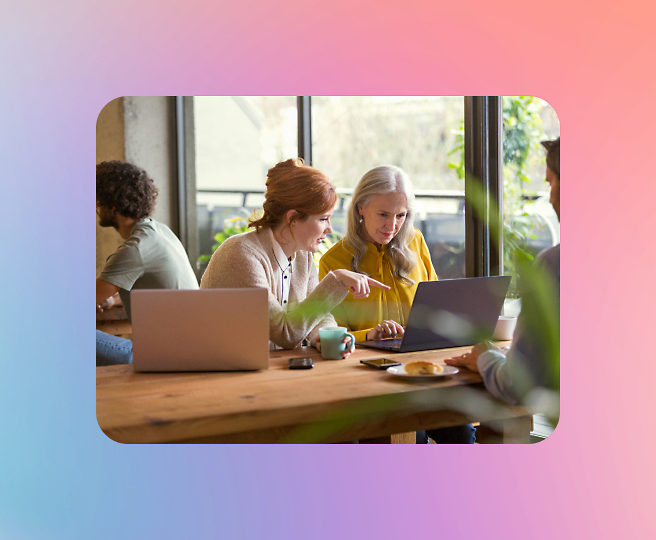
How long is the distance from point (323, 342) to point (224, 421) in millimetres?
447

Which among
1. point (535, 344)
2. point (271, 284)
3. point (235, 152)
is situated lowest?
point (535, 344)

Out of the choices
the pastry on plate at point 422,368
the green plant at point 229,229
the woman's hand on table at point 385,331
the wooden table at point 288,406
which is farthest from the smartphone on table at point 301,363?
the green plant at point 229,229

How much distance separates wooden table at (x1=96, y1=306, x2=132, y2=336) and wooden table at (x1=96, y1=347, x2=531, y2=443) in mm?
109

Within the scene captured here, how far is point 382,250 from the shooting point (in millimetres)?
2279

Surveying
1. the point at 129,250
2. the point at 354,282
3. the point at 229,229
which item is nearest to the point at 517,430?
the point at 354,282

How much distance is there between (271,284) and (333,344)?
→ 1.36ft

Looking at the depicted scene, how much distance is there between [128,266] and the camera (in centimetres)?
175

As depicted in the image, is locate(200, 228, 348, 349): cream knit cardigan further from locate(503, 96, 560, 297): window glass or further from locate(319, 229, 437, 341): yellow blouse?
locate(503, 96, 560, 297): window glass

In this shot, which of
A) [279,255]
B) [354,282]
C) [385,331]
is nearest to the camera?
[354,282]

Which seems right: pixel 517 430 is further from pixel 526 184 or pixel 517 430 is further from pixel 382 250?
pixel 382 250

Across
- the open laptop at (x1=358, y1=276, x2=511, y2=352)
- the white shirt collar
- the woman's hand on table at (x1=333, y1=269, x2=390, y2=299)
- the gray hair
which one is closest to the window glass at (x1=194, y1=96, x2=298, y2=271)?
the white shirt collar

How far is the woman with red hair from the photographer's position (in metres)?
1.79

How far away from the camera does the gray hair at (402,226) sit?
7.07ft
